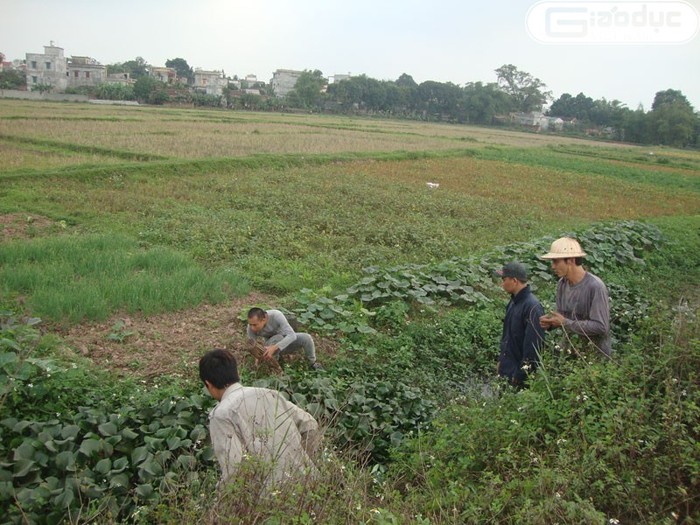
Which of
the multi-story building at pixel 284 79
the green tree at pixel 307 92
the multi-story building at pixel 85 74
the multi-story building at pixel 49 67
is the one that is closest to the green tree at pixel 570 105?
the green tree at pixel 307 92

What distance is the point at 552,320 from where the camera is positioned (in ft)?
15.1

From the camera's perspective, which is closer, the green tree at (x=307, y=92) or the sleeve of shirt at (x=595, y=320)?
the sleeve of shirt at (x=595, y=320)

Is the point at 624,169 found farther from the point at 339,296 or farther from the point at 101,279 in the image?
the point at 101,279

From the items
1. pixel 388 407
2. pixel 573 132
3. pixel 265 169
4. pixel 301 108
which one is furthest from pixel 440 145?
pixel 573 132

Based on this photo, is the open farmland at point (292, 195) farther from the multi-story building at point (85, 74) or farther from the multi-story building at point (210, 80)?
the multi-story building at point (210, 80)

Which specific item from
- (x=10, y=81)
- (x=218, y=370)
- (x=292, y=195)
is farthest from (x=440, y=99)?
(x=218, y=370)

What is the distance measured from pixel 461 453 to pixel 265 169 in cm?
1538

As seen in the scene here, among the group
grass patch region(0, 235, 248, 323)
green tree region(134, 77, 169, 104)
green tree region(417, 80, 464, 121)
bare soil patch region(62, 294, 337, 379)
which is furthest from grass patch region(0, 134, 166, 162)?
green tree region(417, 80, 464, 121)

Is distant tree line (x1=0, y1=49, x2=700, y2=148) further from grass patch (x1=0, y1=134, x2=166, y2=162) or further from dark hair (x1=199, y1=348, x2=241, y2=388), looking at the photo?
dark hair (x1=199, y1=348, x2=241, y2=388)

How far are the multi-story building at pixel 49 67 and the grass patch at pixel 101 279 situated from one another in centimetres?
7559

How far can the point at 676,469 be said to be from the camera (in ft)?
9.96

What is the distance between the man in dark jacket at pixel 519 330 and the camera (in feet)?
15.9

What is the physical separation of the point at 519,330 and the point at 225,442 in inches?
116

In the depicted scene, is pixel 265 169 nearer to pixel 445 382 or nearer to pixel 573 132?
pixel 445 382
